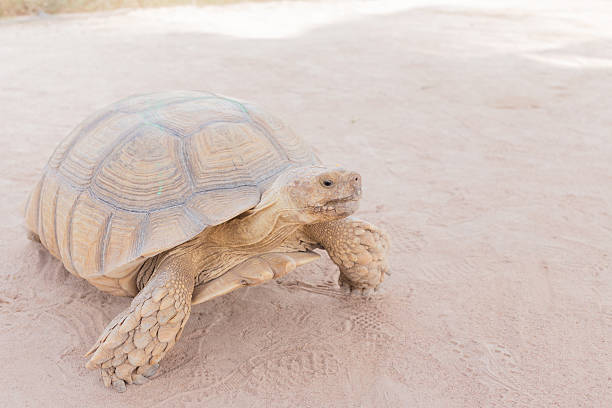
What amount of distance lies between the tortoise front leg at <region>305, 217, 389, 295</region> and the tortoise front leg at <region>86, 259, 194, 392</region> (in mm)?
713

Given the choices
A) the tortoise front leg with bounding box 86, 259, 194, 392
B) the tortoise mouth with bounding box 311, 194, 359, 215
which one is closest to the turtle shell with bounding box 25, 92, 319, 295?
the tortoise front leg with bounding box 86, 259, 194, 392

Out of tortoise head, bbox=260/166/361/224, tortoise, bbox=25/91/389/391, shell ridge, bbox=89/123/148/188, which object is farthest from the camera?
shell ridge, bbox=89/123/148/188

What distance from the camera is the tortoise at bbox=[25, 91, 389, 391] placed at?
203 cm

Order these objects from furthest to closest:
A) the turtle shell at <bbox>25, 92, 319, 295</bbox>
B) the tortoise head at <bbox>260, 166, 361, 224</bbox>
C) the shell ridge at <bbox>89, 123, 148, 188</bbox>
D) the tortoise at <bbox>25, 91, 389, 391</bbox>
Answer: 1. the shell ridge at <bbox>89, 123, 148, 188</bbox>
2. the turtle shell at <bbox>25, 92, 319, 295</bbox>
3. the tortoise at <bbox>25, 91, 389, 391</bbox>
4. the tortoise head at <bbox>260, 166, 361, 224</bbox>

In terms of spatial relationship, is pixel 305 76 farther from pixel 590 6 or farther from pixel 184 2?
pixel 590 6

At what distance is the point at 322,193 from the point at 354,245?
0.57 m

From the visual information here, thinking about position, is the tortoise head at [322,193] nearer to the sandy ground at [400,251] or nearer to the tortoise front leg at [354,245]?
the tortoise front leg at [354,245]

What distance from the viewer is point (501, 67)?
698 centimetres

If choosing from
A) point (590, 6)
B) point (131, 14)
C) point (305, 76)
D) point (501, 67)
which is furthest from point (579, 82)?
Result: point (131, 14)

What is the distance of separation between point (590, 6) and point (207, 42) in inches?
356

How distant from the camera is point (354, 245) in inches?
95.8

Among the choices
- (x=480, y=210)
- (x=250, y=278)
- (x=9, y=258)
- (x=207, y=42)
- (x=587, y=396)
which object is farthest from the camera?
(x=207, y=42)

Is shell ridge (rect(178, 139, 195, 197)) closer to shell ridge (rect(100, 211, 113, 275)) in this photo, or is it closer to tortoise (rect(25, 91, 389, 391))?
tortoise (rect(25, 91, 389, 391))

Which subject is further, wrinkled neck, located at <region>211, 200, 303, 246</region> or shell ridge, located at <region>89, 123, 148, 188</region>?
shell ridge, located at <region>89, 123, 148, 188</region>
